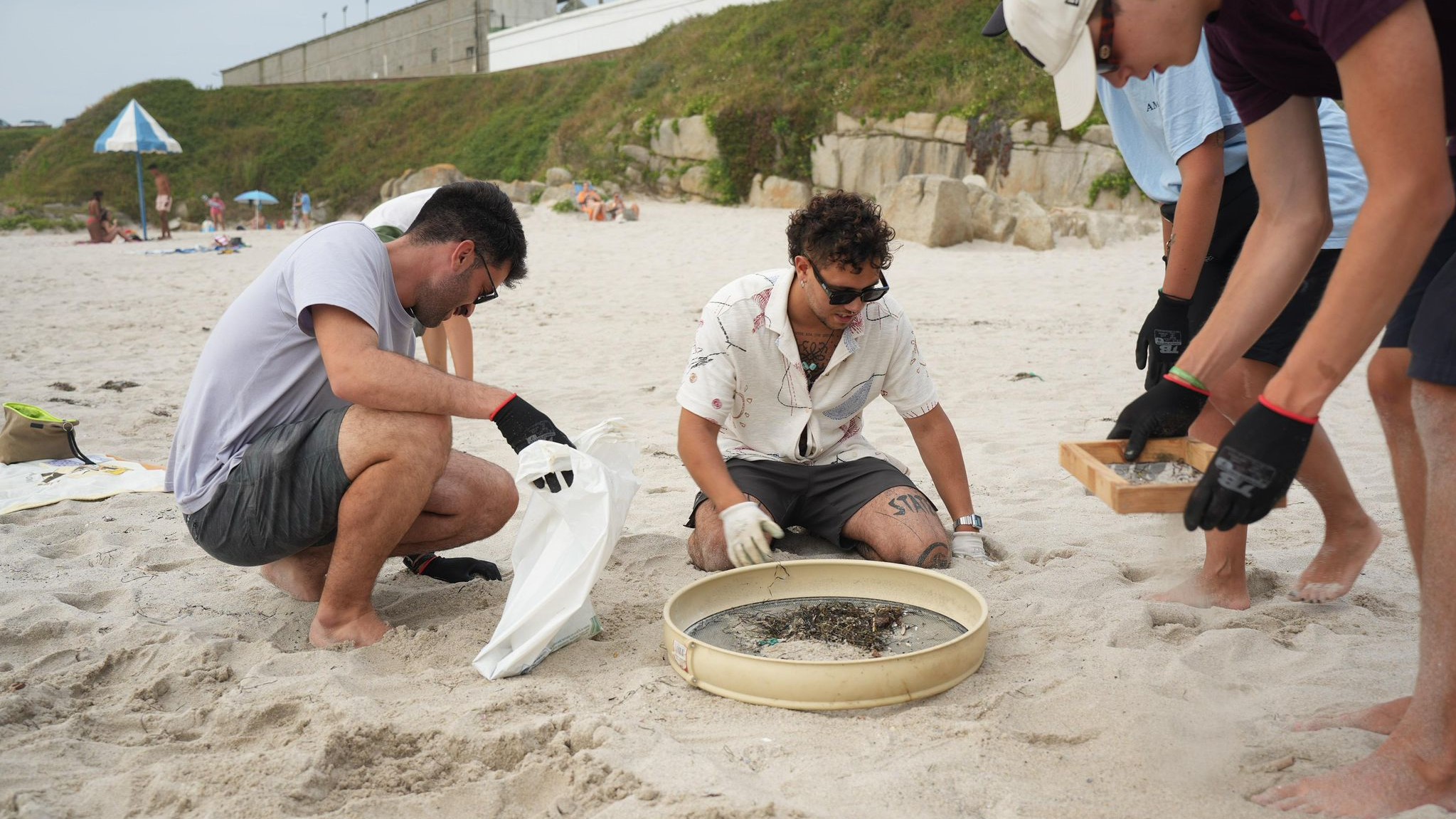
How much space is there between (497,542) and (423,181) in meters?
19.9

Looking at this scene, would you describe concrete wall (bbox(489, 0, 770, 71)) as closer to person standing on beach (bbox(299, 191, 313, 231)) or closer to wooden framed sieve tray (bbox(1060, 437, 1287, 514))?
person standing on beach (bbox(299, 191, 313, 231))

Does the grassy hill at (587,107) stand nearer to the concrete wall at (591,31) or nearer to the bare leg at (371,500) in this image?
the concrete wall at (591,31)

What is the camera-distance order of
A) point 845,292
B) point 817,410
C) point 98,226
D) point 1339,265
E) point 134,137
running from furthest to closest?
point 134,137
point 98,226
point 817,410
point 845,292
point 1339,265

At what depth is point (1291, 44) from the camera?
1.77 meters

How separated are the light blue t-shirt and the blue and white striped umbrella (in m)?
21.9

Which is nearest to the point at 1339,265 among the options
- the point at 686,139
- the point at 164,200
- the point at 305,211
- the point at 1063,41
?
the point at 1063,41

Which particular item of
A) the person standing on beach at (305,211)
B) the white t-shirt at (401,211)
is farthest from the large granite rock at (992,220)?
the person standing on beach at (305,211)

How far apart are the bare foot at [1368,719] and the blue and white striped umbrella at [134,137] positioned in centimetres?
2309

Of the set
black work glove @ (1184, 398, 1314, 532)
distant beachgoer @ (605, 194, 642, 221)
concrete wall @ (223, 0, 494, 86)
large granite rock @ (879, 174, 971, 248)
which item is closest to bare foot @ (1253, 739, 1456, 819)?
black work glove @ (1184, 398, 1314, 532)

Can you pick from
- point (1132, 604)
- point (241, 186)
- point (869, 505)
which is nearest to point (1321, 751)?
point (1132, 604)

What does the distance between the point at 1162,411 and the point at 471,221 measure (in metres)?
1.81

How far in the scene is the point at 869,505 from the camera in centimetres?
332

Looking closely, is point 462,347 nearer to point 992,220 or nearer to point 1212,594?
point 1212,594

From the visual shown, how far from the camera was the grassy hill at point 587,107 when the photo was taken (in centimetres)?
1802
